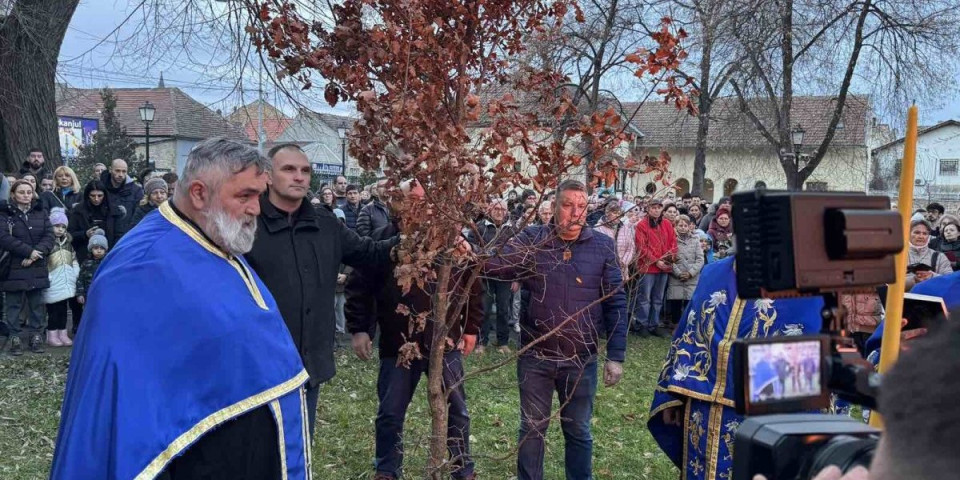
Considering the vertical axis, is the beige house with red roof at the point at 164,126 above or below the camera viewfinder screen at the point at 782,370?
above

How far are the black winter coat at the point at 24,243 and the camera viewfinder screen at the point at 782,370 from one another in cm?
912

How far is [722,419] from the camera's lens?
4004 mm

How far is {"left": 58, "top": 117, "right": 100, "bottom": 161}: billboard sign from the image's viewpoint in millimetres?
38938

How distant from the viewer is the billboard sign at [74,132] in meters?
38.9

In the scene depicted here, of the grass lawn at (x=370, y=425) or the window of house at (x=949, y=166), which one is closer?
the grass lawn at (x=370, y=425)

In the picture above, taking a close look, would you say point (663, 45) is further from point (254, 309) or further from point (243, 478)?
point (243, 478)

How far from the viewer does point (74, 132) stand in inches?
1613

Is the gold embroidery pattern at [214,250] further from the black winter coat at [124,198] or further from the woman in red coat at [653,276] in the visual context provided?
the woman in red coat at [653,276]

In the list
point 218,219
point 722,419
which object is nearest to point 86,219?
point 218,219

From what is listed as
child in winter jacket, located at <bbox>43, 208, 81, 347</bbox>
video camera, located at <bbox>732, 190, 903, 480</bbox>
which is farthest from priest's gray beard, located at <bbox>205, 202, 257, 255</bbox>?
child in winter jacket, located at <bbox>43, 208, 81, 347</bbox>

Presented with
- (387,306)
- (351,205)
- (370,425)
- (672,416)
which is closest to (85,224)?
(351,205)

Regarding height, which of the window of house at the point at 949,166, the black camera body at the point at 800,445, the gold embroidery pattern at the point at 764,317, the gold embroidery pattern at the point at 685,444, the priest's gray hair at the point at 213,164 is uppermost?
the window of house at the point at 949,166

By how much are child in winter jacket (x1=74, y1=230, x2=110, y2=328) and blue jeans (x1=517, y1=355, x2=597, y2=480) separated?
6.16 metres

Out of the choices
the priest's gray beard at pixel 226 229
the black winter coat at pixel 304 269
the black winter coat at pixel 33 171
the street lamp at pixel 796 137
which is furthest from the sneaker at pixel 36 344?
the street lamp at pixel 796 137
